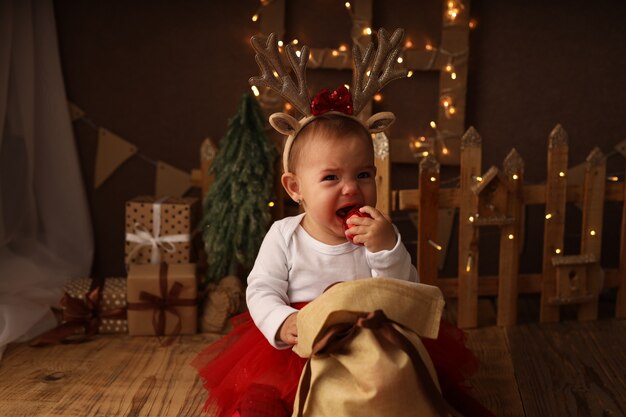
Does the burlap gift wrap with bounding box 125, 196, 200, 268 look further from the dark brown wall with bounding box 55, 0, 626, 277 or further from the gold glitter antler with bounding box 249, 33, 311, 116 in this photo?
the gold glitter antler with bounding box 249, 33, 311, 116

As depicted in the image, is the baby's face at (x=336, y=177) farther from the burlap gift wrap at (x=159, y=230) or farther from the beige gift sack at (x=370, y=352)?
the burlap gift wrap at (x=159, y=230)

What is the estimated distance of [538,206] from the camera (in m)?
3.03

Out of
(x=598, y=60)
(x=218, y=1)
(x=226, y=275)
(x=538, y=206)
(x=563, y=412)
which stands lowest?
(x=563, y=412)

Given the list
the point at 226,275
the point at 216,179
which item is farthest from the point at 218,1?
the point at 226,275

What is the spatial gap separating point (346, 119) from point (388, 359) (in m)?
0.67

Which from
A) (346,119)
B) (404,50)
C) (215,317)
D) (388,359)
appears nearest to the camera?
(388,359)

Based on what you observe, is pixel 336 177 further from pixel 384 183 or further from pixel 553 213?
pixel 553 213

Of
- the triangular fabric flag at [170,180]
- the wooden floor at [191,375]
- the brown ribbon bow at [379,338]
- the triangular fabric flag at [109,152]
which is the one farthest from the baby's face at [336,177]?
the triangular fabric flag at [109,152]

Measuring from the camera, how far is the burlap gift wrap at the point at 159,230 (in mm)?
2658

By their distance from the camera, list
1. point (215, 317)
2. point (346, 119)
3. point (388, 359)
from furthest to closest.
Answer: point (215, 317) → point (346, 119) → point (388, 359)

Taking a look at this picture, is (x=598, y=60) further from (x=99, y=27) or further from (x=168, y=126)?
(x=99, y=27)

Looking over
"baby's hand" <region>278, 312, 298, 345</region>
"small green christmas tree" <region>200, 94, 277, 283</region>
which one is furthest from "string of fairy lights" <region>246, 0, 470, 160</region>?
"baby's hand" <region>278, 312, 298, 345</region>

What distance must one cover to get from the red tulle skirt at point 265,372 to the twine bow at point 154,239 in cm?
64

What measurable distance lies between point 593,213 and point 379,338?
1511mm
